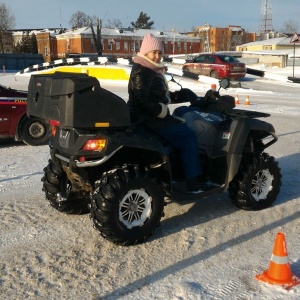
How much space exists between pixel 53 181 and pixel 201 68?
972 inches

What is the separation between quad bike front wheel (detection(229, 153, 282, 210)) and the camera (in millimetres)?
5254

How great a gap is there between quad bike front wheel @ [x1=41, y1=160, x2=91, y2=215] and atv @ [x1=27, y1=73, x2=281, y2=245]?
0.01m

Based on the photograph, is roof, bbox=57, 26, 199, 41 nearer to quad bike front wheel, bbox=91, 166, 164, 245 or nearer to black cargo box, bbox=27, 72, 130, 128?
black cargo box, bbox=27, 72, 130, 128

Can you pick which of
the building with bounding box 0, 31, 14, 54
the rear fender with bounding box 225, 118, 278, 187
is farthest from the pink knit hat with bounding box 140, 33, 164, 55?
the building with bounding box 0, 31, 14, 54

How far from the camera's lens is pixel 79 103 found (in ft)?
13.1

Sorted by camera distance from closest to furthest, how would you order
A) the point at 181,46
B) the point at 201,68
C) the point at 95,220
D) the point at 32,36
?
1. the point at 95,220
2. the point at 201,68
3. the point at 32,36
4. the point at 181,46

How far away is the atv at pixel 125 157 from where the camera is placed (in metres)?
4.12

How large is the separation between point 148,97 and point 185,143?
2.15ft

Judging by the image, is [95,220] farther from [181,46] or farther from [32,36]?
[181,46]

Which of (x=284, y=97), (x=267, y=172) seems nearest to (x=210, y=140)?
(x=267, y=172)

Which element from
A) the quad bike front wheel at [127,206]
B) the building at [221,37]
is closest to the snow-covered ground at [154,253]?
the quad bike front wheel at [127,206]

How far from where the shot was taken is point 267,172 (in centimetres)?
545

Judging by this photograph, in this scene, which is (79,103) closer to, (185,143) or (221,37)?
(185,143)

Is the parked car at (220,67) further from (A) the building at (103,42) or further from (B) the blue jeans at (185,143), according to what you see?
(A) the building at (103,42)
